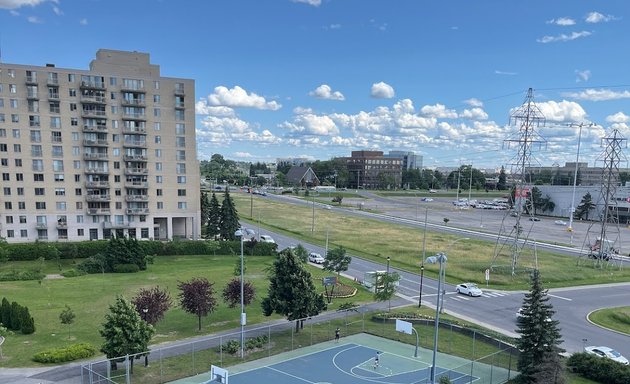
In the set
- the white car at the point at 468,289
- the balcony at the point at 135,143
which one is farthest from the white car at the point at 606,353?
the balcony at the point at 135,143

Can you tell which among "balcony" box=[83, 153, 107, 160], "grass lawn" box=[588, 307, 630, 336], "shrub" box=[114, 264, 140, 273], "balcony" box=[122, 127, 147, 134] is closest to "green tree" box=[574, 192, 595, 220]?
"grass lawn" box=[588, 307, 630, 336]

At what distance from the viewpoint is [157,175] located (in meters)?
76.8

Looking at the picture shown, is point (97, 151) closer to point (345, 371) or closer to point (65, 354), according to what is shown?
point (65, 354)

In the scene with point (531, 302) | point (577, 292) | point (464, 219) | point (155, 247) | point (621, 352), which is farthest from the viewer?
point (464, 219)

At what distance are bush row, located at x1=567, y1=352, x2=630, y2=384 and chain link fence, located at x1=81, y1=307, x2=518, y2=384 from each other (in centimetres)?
382

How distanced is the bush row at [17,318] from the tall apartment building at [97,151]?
39121mm

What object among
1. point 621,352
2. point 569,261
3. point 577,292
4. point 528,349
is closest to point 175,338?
point 528,349

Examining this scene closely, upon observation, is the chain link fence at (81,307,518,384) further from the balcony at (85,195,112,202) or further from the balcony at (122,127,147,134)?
the balcony at (122,127,147,134)

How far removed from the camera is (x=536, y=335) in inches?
1067

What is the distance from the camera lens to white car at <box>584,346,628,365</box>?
102 ft

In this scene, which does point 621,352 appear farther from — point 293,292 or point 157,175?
point 157,175

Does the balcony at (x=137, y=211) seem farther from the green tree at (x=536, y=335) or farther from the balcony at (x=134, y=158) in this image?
the green tree at (x=536, y=335)

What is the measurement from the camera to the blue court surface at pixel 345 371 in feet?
93.7

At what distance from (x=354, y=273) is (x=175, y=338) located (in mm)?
29139
